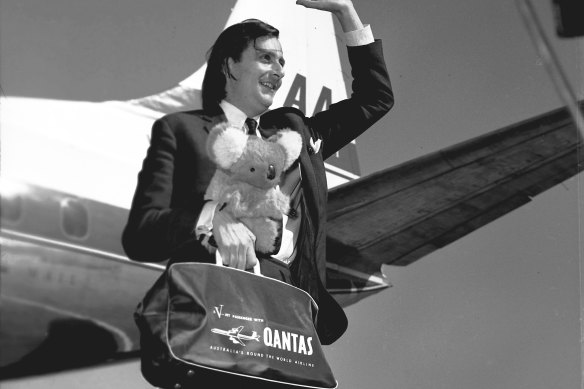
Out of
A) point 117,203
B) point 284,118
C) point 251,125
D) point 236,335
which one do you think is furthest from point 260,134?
point 236,335

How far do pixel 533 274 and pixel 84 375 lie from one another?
2.09 metres

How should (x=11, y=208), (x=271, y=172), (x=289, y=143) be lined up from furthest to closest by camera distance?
(x=289, y=143) < (x=271, y=172) < (x=11, y=208)

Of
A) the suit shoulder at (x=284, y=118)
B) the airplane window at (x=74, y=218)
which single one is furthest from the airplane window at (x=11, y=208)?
the suit shoulder at (x=284, y=118)

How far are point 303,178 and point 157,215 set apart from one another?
0.58m

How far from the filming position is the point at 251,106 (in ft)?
11.3

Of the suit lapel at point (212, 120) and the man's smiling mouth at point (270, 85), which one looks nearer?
the suit lapel at point (212, 120)

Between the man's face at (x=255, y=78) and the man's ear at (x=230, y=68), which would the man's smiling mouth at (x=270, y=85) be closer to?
the man's face at (x=255, y=78)

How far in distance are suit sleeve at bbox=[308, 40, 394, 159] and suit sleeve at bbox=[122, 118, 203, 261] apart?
661 millimetres

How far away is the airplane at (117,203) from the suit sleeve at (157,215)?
0.12 feet

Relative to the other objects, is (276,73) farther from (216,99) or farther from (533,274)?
(533,274)

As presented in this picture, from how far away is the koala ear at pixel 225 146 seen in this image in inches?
128

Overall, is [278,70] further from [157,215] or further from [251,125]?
[157,215]

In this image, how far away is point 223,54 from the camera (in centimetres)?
344

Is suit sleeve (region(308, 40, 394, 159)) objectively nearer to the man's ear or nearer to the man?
the man
